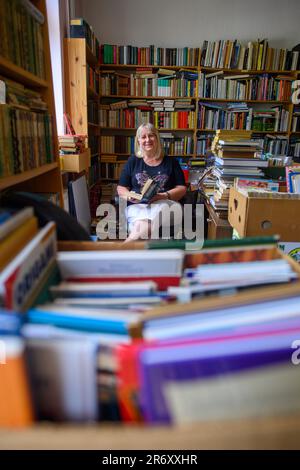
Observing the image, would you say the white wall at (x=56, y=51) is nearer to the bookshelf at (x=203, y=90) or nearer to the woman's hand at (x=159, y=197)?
the woman's hand at (x=159, y=197)

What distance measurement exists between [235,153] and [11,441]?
2.17m

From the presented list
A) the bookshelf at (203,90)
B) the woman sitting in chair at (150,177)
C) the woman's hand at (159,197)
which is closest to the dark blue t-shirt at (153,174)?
the woman sitting in chair at (150,177)

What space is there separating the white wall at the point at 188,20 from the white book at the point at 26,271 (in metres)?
4.12

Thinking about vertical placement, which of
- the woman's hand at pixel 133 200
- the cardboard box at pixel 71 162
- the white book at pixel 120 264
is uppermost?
the cardboard box at pixel 71 162

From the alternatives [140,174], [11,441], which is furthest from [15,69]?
[140,174]

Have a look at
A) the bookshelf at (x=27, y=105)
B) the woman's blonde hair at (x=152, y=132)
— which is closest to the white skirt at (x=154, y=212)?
the woman's blonde hair at (x=152, y=132)

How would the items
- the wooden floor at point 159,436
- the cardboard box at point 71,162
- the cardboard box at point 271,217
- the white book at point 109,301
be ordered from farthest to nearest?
1. the cardboard box at point 71,162
2. the cardboard box at point 271,217
3. the white book at point 109,301
4. the wooden floor at point 159,436

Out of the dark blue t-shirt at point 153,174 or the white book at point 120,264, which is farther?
the dark blue t-shirt at point 153,174

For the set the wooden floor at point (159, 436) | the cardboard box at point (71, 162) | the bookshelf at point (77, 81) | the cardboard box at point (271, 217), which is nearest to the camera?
the wooden floor at point (159, 436)

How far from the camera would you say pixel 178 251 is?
2.19ft

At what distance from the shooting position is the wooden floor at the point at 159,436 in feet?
1.16

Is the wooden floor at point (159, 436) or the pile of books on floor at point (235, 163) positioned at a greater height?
the pile of books on floor at point (235, 163)

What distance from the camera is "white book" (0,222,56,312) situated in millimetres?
458

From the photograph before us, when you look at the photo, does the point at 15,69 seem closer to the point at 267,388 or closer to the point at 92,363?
the point at 92,363
